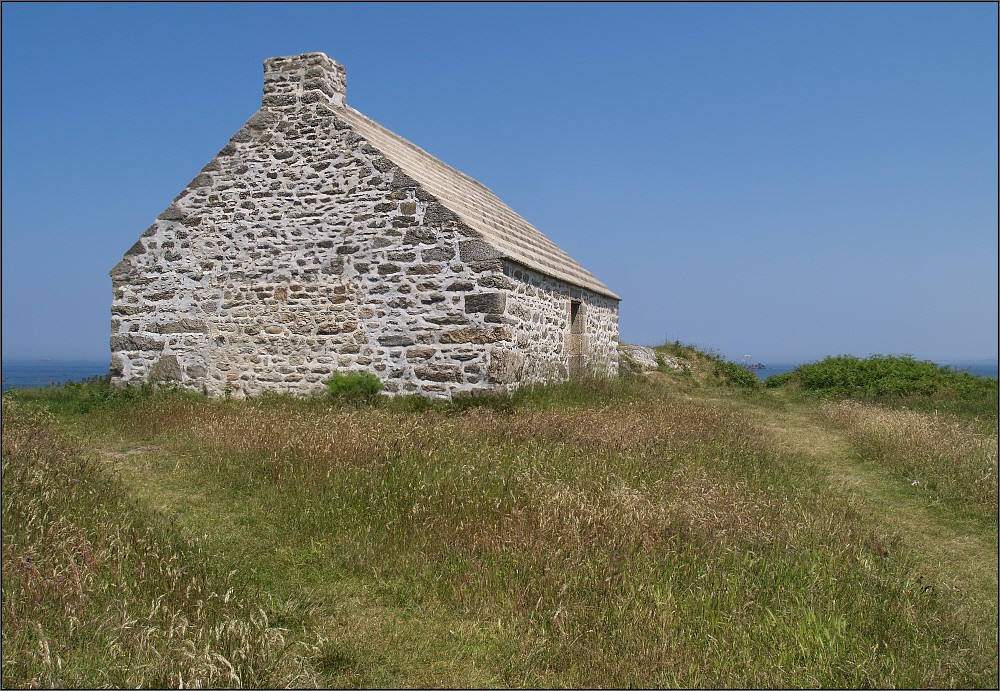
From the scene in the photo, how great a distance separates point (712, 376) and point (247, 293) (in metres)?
14.4

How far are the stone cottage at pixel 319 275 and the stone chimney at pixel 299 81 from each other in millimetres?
27

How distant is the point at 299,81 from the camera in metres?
12.5

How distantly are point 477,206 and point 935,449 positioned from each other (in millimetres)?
9440

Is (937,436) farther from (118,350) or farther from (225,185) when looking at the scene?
(118,350)

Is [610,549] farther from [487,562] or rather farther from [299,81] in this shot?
[299,81]

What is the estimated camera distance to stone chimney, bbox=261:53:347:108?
40.8ft

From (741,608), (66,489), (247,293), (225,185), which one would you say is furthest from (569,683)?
(225,185)

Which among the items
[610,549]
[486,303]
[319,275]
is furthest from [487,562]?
[319,275]

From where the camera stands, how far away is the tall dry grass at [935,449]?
279 inches

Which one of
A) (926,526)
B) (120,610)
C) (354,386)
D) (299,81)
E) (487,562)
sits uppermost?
(299,81)

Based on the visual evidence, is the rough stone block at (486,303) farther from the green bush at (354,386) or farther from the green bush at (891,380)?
the green bush at (891,380)

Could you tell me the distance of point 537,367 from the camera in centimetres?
1270

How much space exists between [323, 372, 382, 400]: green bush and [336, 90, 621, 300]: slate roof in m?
3.13

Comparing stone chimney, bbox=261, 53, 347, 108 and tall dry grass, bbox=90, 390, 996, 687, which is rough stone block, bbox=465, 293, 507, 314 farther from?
stone chimney, bbox=261, 53, 347, 108
